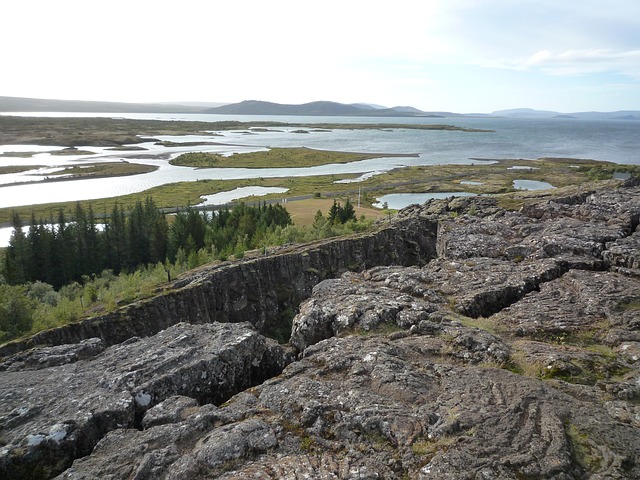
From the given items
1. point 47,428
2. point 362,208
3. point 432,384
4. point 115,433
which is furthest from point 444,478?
point 362,208

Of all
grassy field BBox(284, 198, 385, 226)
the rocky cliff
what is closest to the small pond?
grassy field BBox(284, 198, 385, 226)

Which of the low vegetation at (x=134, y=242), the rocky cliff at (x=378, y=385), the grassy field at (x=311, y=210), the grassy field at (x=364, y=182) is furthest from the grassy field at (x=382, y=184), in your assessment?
the rocky cliff at (x=378, y=385)

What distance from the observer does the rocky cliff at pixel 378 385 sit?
1245cm

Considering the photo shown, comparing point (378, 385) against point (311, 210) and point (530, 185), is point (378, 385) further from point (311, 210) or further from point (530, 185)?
point (530, 185)

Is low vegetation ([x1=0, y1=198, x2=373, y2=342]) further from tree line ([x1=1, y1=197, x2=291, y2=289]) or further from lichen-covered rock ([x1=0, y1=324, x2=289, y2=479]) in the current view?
lichen-covered rock ([x1=0, y1=324, x2=289, y2=479])

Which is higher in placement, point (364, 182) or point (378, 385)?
point (378, 385)

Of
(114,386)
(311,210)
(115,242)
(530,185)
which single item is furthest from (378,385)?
(530,185)

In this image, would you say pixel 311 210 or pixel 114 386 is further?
pixel 311 210

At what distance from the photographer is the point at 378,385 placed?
15492mm

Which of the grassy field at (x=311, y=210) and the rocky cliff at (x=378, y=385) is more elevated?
the rocky cliff at (x=378, y=385)

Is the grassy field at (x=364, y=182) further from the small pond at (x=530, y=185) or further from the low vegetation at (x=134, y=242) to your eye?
the low vegetation at (x=134, y=242)

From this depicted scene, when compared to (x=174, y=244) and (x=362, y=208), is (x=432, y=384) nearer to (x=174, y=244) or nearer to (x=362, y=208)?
(x=174, y=244)

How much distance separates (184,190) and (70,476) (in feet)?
401

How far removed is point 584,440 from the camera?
12.7 metres
